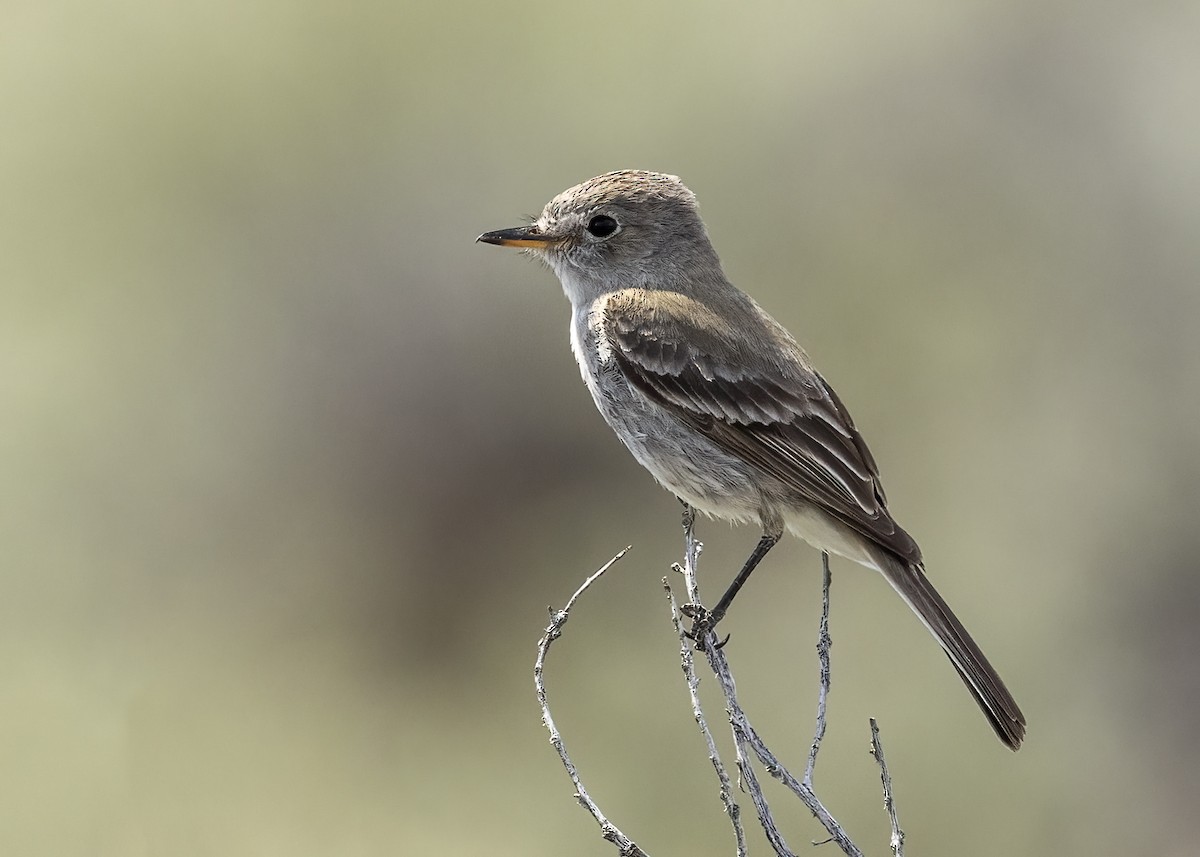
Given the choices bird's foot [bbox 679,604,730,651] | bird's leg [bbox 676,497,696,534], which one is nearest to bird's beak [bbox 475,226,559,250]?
bird's leg [bbox 676,497,696,534]

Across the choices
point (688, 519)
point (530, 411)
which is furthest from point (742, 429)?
point (530, 411)

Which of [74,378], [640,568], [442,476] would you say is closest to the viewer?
[640,568]

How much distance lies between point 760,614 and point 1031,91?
18.1 ft

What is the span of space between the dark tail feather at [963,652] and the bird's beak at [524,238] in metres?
2.08

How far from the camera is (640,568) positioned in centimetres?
982

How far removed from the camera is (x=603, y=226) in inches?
246

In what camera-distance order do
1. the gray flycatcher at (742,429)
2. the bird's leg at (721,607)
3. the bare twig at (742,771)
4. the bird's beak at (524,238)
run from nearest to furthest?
the bare twig at (742,771) → the bird's leg at (721,607) → the gray flycatcher at (742,429) → the bird's beak at (524,238)

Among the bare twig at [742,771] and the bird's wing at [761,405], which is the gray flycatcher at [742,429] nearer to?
the bird's wing at [761,405]

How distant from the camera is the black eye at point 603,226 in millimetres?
6250

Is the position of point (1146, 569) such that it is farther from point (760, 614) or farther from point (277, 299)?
point (277, 299)

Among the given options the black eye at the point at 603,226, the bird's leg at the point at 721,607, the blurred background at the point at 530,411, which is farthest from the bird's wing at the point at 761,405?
the blurred background at the point at 530,411

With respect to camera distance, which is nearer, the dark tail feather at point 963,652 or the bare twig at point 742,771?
the bare twig at point 742,771

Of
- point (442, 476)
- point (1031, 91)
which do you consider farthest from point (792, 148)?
point (442, 476)

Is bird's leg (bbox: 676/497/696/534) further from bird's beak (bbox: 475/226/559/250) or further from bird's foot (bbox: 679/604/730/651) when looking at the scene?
bird's beak (bbox: 475/226/559/250)
